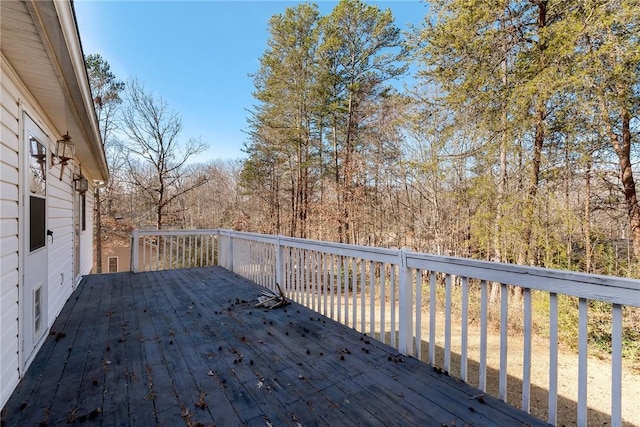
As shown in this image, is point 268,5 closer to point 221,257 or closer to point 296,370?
point 221,257

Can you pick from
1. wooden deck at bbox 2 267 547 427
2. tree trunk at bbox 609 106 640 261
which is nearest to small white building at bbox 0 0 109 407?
wooden deck at bbox 2 267 547 427

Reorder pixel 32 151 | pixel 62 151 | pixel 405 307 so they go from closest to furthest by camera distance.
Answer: pixel 405 307 → pixel 32 151 → pixel 62 151

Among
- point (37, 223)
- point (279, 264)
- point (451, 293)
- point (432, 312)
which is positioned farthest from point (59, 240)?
point (451, 293)

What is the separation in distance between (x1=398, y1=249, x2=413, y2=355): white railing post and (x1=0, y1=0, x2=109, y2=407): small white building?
2753 millimetres

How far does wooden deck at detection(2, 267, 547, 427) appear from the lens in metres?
1.83

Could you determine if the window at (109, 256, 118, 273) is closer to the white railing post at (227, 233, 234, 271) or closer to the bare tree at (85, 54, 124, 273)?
the bare tree at (85, 54, 124, 273)

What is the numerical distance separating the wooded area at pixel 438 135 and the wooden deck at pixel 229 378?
4899 mm

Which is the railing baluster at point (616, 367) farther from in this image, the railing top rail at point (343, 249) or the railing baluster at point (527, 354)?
the railing top rail at point (343, 249)

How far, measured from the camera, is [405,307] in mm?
2637

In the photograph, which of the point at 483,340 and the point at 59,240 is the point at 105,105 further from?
the point at 483,340

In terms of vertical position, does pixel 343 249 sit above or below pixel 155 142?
below

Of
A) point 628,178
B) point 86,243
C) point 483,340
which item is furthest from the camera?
point 86,243

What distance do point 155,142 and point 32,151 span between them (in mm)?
10924

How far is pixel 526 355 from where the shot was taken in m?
1.86
